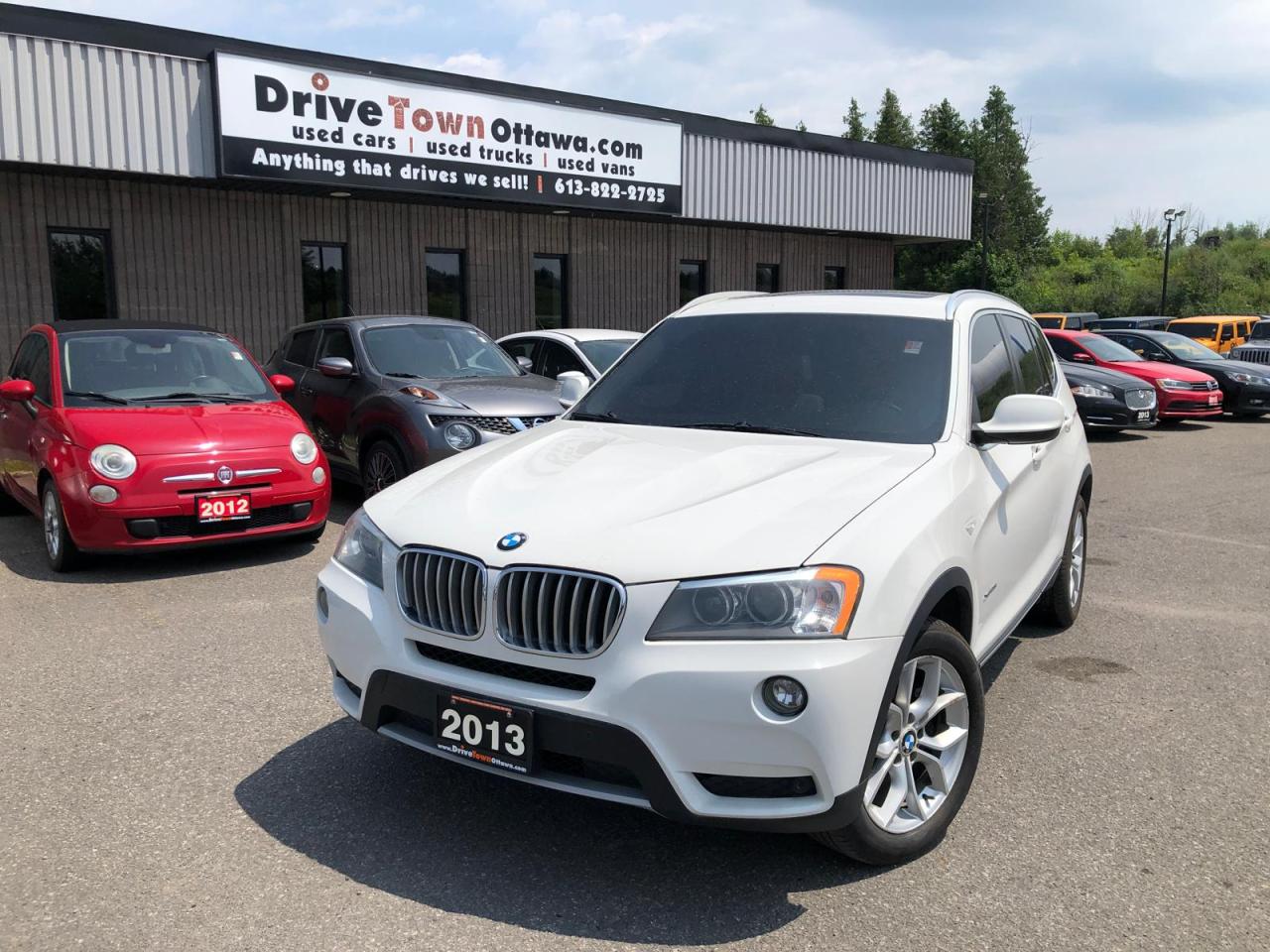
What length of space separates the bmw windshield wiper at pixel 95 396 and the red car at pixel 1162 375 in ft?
45.6

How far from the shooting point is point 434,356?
9.09 metres

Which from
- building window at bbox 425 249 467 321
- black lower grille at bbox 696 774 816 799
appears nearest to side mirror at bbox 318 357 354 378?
black lower grille at bbox 696 774 816 799

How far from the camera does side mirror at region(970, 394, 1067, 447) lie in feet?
11.6

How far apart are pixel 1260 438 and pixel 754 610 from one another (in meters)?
15.1

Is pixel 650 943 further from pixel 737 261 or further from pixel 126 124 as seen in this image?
pixel 737 261

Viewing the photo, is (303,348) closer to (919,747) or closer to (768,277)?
(919,747)

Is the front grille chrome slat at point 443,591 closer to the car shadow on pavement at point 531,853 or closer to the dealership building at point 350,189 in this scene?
the car shadow on pavement at point 531,853

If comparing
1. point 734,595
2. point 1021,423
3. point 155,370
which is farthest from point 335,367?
point 734,595

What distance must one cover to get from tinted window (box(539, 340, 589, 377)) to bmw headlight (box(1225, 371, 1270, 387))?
1267cm

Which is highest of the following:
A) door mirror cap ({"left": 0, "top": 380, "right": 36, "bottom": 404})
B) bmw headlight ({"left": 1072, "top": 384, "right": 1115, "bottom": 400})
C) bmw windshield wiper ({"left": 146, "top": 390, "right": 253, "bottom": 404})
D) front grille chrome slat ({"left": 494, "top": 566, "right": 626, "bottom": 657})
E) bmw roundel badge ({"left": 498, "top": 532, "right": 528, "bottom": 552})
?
door mirror cap ({"left": 0, "top": 380, "right": 36, "bottom": 404})

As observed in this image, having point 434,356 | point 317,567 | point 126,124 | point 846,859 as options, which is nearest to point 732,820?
point 846,859

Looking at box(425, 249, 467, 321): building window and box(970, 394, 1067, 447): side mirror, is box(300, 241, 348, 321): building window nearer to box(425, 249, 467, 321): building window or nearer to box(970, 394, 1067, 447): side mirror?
box(425, 249, 467, 321): building window

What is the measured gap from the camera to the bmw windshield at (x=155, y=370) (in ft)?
23.2

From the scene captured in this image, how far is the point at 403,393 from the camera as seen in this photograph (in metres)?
8.23
